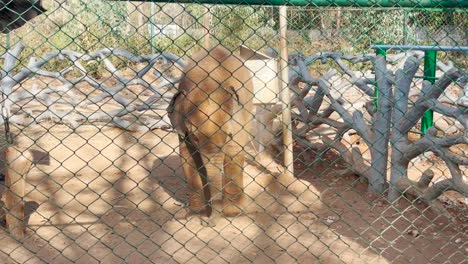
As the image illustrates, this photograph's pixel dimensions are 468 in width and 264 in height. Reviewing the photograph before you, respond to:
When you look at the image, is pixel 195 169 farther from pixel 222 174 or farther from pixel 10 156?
pixel 10 156

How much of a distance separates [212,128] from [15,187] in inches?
65.7

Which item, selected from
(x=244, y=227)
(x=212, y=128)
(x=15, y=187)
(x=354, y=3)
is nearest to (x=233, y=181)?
(x=244, y=227)

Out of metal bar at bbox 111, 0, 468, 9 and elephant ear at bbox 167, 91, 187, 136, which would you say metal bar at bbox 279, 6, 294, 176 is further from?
metal bar at bbox 111, 0, 468, 9

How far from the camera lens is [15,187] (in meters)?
5.43

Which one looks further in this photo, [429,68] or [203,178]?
[429,68]

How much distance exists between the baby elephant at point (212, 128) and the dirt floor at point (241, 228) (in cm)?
23

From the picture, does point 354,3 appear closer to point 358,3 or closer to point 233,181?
point 358,3

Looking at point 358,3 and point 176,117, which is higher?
point 358,3

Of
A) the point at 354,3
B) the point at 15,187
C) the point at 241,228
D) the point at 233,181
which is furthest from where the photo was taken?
the point at 233,181

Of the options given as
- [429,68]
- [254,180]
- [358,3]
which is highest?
[358,3]

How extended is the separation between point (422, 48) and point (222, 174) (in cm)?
226

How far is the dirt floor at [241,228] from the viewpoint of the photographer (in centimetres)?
507

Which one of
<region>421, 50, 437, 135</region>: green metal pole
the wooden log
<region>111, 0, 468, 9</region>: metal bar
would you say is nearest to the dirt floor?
the wooden log

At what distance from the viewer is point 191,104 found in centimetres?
572
